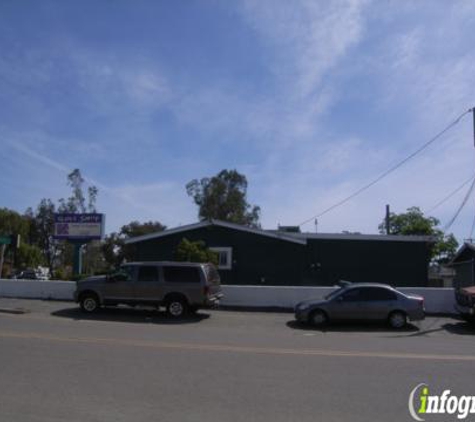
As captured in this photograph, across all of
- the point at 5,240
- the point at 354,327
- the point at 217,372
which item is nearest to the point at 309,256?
the point at 354,327

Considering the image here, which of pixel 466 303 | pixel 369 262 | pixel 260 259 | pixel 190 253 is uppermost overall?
pixel 190 253

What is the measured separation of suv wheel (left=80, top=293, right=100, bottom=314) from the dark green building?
10.8m

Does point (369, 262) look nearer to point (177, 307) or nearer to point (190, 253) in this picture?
point (190, 253)

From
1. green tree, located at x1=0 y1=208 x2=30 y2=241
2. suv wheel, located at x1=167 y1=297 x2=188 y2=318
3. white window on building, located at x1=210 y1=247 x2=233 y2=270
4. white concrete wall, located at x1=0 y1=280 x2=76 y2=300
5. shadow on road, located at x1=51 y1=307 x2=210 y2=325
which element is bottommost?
shadow on road, located at x1=51 y1=307 x2=210 y2=325

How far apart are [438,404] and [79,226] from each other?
26214 mm

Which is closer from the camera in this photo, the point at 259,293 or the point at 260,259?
the point at 259,293

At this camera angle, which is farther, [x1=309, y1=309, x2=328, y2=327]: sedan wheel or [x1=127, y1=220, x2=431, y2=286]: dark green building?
[x1=127, y1=220, x2=431, y2=286]: dark green building

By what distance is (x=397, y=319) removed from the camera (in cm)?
1808

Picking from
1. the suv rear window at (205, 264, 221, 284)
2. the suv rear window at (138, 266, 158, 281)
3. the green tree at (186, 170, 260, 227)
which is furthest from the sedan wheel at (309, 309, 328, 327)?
the green tree at (186, 170, 260, 227)

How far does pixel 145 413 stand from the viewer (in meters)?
6.82

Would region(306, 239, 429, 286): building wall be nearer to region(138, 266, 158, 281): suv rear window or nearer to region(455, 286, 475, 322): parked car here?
region(455, 286, 475, 322): parked car

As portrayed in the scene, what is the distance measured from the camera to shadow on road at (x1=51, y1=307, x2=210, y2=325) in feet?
60.8

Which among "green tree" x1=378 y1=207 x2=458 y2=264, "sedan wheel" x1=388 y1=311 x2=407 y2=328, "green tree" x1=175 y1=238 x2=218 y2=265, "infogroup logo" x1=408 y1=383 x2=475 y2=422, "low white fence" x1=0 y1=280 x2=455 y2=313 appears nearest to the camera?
"infogroup logo" x1=408 y1=383 x2=475 y2=422

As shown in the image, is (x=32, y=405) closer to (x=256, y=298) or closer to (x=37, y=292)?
(x=256, y=298)
